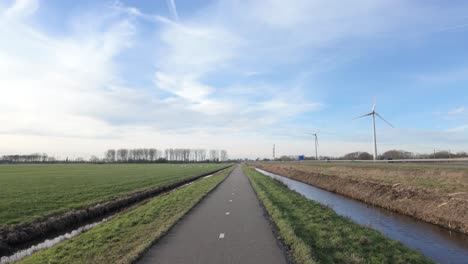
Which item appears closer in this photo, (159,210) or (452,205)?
(452,205)

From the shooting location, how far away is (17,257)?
1045 centimetres

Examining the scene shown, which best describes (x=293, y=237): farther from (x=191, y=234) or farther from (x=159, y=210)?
(x=159, y=210)

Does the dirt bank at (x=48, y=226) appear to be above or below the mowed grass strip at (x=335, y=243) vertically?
below

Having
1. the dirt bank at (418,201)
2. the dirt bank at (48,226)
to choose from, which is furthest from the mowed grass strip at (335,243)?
the dirt bank at (48,226)

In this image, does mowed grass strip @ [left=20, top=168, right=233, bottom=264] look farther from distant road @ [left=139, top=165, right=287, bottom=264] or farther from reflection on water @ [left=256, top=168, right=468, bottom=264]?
reflection on water @ [left=256, top=168, right=468, bottom=264]

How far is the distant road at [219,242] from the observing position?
800 cm

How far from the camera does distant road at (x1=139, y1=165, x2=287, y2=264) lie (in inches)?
315

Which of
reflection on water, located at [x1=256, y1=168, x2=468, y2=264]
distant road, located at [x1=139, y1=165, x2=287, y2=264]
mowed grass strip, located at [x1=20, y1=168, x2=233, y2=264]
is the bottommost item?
reflection on water, located at [x1=256, y1=168, x2=468, y2=264]

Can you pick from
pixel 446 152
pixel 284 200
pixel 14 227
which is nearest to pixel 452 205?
pixel 284 200

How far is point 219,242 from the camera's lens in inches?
380

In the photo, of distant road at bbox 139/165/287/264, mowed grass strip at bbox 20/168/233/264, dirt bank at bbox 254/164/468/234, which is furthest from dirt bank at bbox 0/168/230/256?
dirt bank at bbox 254/164/468/234

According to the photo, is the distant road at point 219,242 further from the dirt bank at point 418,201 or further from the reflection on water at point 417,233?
the dirt bank at point 418,201

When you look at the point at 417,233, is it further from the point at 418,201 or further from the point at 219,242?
the point at 219,242

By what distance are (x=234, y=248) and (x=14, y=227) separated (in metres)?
10.2
